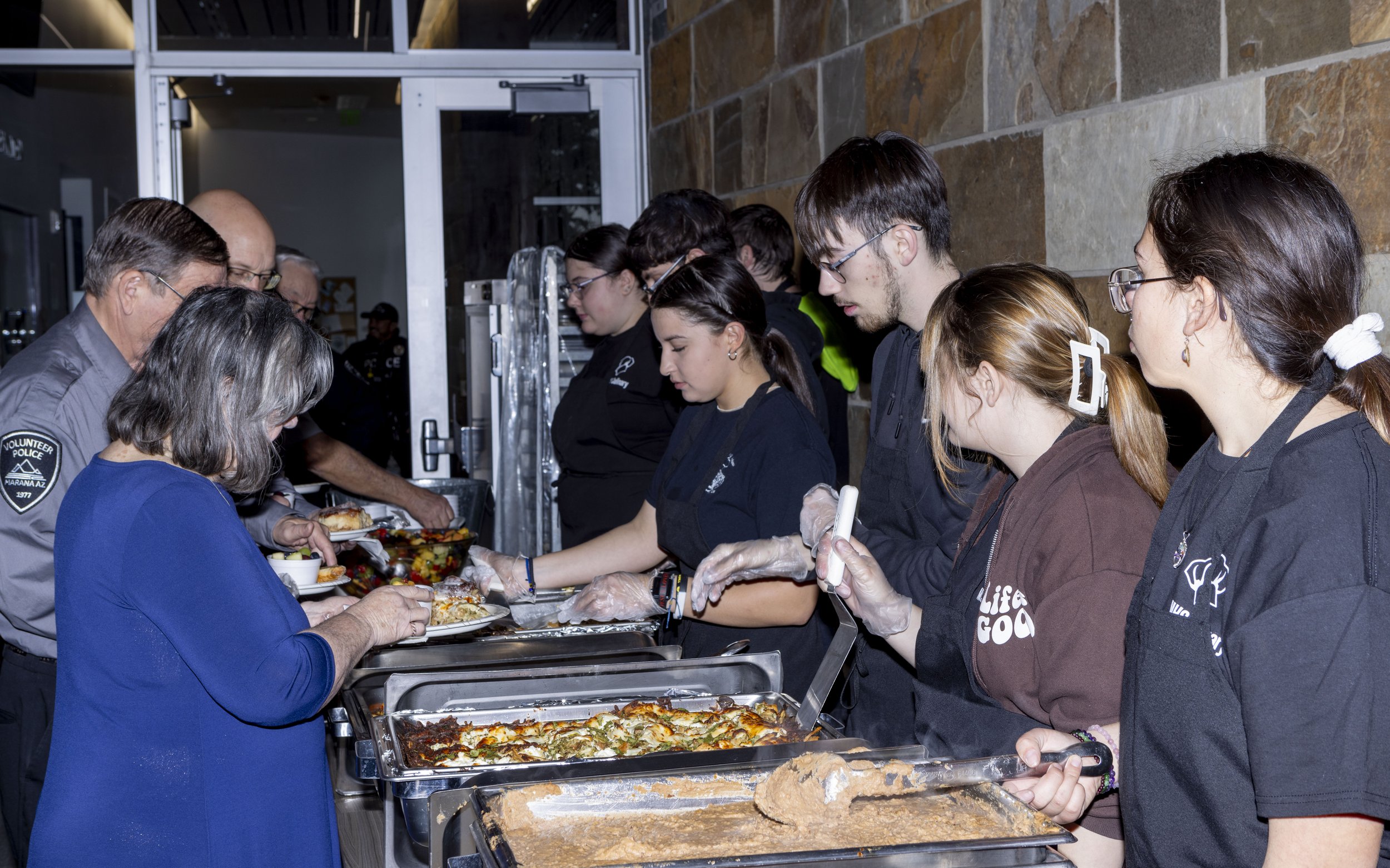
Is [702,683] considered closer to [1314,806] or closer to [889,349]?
[889,349]

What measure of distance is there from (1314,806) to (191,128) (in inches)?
215

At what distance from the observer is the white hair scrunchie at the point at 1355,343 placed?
1.08m

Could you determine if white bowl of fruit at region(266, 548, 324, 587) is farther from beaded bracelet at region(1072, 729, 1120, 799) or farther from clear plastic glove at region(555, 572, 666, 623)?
beaded bracelet at region(1072, 729, 1120, 799)

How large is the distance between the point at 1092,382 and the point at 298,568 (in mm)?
1678

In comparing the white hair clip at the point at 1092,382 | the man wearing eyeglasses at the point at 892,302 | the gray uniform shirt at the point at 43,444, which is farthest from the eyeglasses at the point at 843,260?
the gray uniform shirt at the point at 43,444

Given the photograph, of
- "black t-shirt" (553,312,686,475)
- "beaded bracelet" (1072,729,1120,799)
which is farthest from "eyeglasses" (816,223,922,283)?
"black t-shirt" (553,312,686,475)

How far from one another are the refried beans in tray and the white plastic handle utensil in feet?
1.27

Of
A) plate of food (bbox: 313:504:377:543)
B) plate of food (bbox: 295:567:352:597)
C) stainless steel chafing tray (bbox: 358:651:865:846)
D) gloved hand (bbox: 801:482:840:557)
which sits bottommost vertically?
stainless steel chafing tray (bbox: 358:651:865:846)

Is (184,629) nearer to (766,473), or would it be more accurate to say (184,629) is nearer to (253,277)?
(766,473)

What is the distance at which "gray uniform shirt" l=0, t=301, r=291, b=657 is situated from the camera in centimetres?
198

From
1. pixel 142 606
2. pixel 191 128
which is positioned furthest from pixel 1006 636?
pixel 191 128

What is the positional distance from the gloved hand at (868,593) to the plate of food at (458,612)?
3.00 ft

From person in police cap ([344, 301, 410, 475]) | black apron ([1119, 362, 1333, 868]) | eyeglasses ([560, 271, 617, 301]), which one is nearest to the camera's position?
black apron ([1119, 362, 1333, 868])

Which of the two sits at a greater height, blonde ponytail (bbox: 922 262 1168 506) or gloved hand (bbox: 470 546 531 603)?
blonde ponytail (bbox: 922 262 1168 506)
